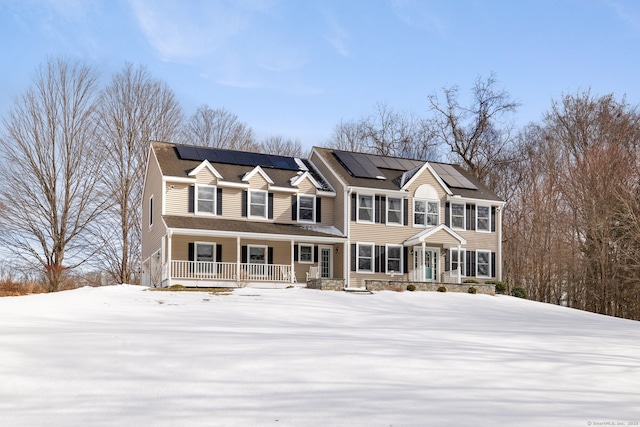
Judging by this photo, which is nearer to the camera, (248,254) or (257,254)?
(248,254)

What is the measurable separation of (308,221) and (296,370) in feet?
66.3

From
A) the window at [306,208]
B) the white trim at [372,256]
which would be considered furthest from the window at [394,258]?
the window at [306,208]

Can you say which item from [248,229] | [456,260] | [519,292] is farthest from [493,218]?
[248,229]

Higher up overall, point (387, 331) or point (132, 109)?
point (132, 109)

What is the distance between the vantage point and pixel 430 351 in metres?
10.6

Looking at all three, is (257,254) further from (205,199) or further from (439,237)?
(439,237)

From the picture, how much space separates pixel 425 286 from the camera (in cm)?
2669

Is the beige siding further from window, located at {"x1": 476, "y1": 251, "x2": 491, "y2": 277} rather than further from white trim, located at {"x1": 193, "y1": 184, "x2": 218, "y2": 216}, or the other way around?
window, located at {"x1": 476, "y1": 251, "x2": 491, "y2": 277}

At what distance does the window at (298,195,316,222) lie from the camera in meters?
28.7

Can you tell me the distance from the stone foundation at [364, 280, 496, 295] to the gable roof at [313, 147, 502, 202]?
470cm

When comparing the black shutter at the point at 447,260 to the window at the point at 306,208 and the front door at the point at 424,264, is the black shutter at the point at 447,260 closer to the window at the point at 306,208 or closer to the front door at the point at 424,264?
the front door at the point at 424,264

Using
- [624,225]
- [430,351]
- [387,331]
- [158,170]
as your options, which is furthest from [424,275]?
[430,351]

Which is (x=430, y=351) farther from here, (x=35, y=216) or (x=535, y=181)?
(x=535, y=181)

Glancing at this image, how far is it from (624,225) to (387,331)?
20.9m
